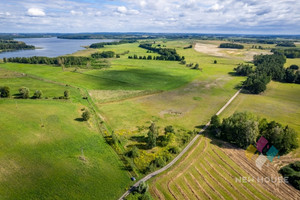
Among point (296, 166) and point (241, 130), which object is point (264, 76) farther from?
point (296, 166)

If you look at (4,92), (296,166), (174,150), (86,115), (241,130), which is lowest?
(296,166)

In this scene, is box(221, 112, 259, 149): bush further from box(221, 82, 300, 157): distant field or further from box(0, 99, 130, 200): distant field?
box(0, 99, 130, 200): distant field

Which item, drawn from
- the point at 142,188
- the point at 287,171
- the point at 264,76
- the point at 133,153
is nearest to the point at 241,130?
the point at 287,171

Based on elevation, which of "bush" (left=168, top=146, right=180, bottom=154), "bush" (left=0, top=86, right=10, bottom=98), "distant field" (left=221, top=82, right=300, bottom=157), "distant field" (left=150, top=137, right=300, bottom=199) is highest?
"bush" (left=0, top=86, right=10, bottom=98)

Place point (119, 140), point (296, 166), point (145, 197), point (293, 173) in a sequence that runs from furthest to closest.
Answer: point (119, 140)
point (296, 166)
point (293, 173)
point (145, 197)

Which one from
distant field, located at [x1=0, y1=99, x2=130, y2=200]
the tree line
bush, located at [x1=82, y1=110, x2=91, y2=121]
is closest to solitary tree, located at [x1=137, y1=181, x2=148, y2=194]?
distant field, located at [x1=0, y1=99, x2=130, y2=200]

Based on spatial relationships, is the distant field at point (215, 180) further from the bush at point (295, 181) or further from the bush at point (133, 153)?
the bush at point (133, 153)
